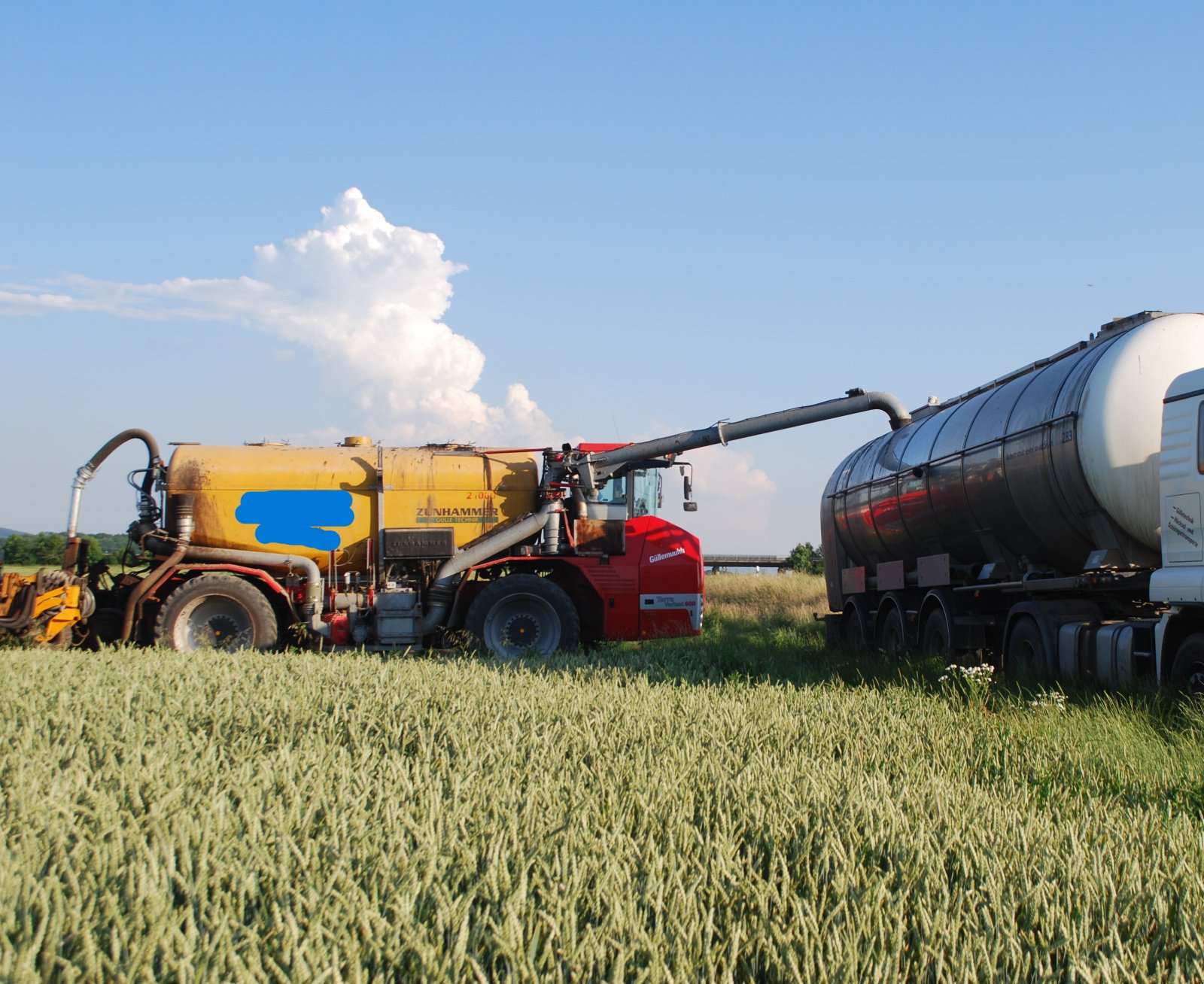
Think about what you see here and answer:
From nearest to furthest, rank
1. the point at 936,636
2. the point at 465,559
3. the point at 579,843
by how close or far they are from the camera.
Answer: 1. the point at 579,843
2. the point at 936,636
3. the point at 465,559

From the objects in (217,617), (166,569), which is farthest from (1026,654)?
(166,569)

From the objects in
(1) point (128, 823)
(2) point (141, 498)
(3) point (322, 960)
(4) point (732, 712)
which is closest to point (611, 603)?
(2) point (141, 498)

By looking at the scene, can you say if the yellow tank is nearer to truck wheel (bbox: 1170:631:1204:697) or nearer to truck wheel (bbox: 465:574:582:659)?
truck wheel (bbox: 465:574:582:659)

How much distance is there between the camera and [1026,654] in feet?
37.8

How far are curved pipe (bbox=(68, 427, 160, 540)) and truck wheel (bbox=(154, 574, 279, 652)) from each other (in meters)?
1.85

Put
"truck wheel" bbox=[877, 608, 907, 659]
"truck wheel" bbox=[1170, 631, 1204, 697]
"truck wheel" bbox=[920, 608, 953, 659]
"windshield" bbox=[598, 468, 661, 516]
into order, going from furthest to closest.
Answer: "windshield" bbox=[598, 468, 661, 516]
"truck wheel" bbox=[877, 608, 907, 659]
"truck wheel" bbox=[920, 608, 953, 659]
"truck wheel" bbox=[1170, 631, 1204, 697]

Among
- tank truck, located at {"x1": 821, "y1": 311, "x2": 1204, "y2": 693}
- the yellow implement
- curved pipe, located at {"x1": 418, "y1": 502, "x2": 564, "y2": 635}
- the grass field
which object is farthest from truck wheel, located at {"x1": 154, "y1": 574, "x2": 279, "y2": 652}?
tank truck, located at {"x1": 821, "y1": 311, "x2": 1204, "y2": 693}

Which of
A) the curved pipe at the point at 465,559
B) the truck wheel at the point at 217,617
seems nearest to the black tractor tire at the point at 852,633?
the curved pipe at the point at 465,559

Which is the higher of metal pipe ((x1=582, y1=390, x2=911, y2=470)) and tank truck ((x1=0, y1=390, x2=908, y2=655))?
metal pipe ((x1=582, y1=390, x2=911, y2=470))

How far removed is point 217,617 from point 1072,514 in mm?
10442

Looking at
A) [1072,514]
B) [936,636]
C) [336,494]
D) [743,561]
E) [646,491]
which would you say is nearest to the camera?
[1072,514]

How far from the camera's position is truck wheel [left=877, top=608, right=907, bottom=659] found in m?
14.5

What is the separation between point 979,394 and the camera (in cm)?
1311

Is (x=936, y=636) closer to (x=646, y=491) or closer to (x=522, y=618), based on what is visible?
(x=646, y=491)
